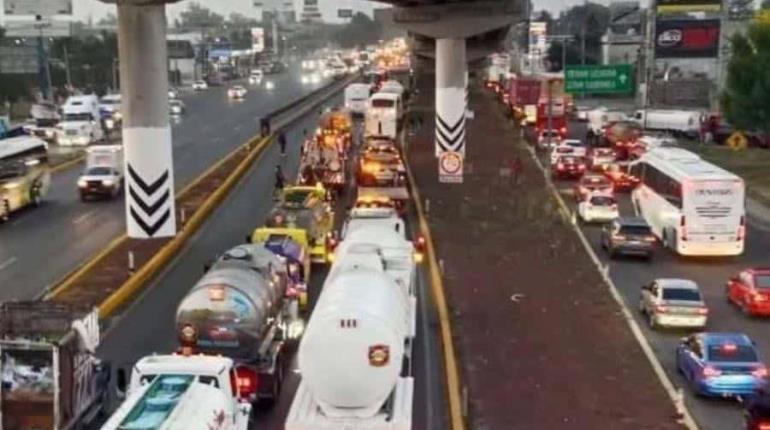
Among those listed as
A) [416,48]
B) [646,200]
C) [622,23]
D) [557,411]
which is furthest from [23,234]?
[622,23]

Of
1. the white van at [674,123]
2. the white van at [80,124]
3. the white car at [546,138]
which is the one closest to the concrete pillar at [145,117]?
the white car at [546,138]

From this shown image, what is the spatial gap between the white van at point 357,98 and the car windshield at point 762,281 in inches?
2417

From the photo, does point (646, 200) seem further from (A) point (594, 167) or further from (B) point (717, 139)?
(B) point (717, 139)

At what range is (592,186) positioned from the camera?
48.0m

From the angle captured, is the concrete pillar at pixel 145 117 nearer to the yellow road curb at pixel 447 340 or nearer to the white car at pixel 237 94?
the yellow road curb at pixel 447 340

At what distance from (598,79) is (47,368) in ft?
165

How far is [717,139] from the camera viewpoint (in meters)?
84.6

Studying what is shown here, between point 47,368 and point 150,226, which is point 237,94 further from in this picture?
point 47,368

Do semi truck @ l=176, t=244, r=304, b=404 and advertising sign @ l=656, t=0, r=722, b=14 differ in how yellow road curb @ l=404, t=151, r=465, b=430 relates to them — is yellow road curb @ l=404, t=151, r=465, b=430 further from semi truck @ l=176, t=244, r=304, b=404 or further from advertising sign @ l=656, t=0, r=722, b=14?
advertising sign @ l=656, t=0, r=722, b=14

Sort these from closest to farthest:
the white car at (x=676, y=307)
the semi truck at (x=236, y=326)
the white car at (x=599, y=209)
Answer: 1. the semi truck at (x=236, y=326)
2. the white car at (x=676, y=307)
3. the white car at (x=599, y=209)

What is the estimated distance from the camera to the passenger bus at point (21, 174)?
4356cm

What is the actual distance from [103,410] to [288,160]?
4337cm

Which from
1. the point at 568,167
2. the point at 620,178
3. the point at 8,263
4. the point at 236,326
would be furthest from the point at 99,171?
the point at 236,326

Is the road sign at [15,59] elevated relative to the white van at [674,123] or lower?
elevated
